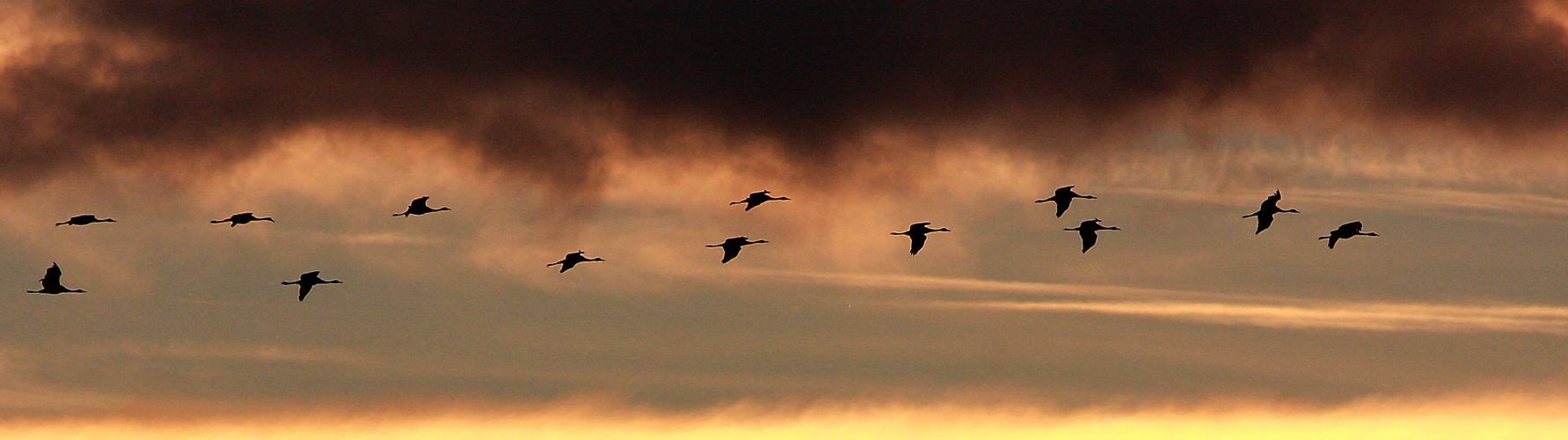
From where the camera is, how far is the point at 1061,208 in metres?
129

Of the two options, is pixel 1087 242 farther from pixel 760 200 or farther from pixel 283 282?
pixel 283 282

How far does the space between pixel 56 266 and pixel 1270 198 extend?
48.7 meters

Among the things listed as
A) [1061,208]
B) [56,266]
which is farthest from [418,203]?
[1061,208]

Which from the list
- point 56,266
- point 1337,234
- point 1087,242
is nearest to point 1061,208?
point 1087,242

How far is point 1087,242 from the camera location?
131375mm

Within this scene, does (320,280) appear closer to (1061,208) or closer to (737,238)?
(737,238)

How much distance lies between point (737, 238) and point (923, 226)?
24.7 feet

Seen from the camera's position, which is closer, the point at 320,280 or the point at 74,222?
the point at 74,222

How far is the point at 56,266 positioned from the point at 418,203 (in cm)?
1518

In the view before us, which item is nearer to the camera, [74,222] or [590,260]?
[74,222]

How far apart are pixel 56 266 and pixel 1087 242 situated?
136 ft

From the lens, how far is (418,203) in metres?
Result: 132

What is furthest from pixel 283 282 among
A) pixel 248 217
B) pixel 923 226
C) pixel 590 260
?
pixel 923 226

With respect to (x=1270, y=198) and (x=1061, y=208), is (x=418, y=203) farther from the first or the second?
(x=1270, y=198)
